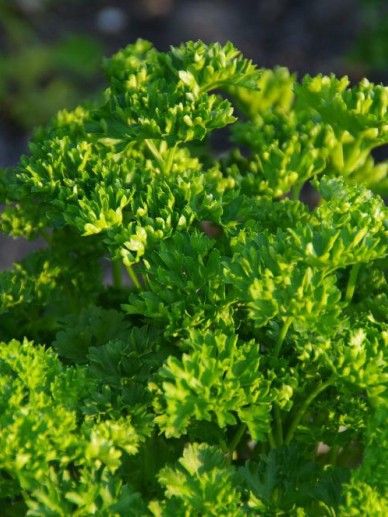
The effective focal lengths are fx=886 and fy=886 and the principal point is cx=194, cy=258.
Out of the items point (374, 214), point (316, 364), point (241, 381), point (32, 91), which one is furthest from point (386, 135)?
point (32, 91)

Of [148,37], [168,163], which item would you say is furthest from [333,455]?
[148,37]

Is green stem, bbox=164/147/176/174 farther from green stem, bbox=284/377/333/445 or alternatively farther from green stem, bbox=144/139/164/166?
green stem, bbox=284/377/333/445

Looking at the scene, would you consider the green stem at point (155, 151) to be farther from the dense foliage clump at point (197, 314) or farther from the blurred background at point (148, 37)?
the blurred background at point (148, 37)

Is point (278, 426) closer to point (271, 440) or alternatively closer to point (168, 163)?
point (271, 440)

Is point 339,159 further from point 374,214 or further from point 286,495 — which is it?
point 286,495

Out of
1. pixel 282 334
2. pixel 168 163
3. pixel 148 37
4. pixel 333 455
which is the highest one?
pixel 148 37

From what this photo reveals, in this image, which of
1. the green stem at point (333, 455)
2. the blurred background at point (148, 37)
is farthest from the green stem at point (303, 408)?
→ the blurred background at point (148, 37)

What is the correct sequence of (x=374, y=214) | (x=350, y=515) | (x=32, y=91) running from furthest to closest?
(x=32, y=91) < (x=374, y=214) < (x=350, y=515)
